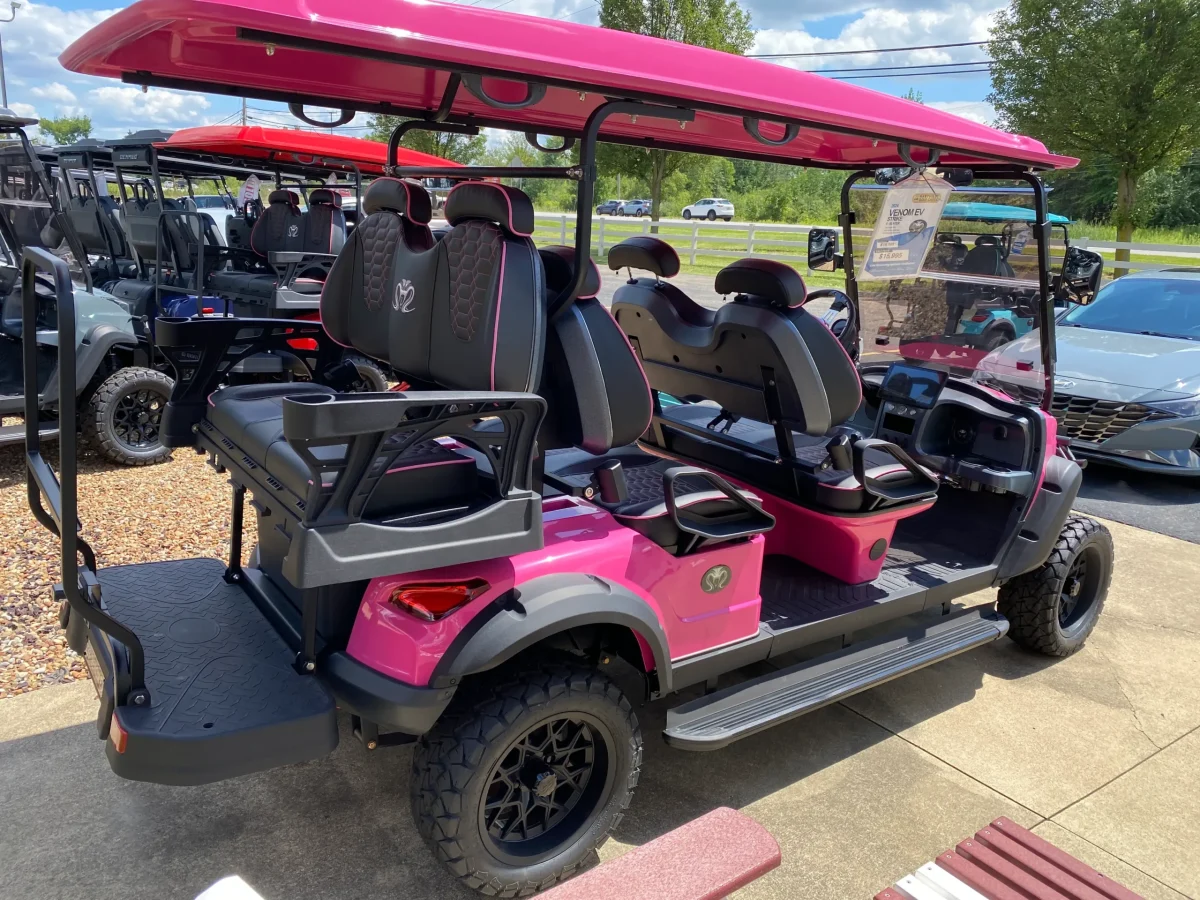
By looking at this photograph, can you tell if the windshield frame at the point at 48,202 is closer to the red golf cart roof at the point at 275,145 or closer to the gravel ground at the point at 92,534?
the gravel ground at the point at 92,534

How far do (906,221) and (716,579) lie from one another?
1.76m

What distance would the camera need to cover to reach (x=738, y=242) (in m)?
21.7

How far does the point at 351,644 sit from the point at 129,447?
4255mm

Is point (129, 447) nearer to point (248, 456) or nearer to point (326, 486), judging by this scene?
point (248, 456)

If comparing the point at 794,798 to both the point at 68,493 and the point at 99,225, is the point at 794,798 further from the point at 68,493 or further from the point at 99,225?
the point at 99,225

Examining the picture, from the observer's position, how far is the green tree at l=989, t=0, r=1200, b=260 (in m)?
12.4

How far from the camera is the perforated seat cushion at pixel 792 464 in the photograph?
317 cm

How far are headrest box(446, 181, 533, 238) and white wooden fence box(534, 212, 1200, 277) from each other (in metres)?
10.5

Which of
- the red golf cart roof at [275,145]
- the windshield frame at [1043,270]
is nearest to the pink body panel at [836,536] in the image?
the windshield frame at [1043,270]

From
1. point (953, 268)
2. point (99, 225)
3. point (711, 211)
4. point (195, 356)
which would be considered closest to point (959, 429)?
point (953, 268)

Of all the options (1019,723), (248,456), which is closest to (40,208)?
(248,456)

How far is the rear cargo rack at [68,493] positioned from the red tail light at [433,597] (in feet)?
2.00

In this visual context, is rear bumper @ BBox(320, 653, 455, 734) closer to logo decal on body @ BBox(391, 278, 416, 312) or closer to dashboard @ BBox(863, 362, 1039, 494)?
logo decal on body @ BBox(391, 278, 416, 312)

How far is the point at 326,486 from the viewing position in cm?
210
